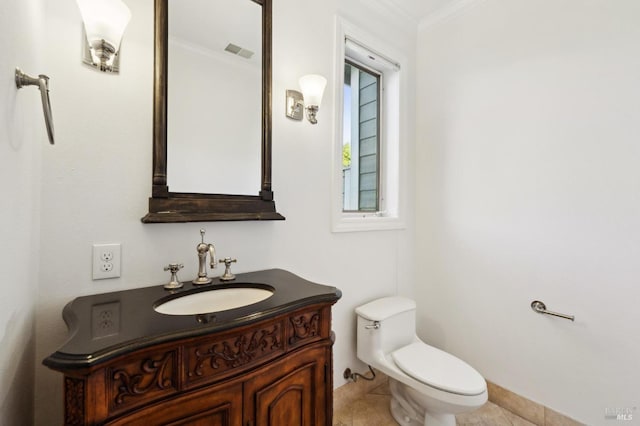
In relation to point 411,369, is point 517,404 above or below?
below

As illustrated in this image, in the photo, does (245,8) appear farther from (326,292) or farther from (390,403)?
(390,403)

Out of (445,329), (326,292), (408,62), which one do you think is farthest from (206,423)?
(408,62)

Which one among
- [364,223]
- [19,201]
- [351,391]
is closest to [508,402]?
[351,391]

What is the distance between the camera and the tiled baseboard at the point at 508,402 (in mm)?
1658

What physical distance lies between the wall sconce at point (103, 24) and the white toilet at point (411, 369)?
66.9 inches

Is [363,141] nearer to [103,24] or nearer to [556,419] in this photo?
[103,24]

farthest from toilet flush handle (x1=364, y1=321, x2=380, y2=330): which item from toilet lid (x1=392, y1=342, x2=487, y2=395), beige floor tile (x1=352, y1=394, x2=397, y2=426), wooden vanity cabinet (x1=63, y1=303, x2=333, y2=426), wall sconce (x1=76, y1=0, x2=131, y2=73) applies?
wall sconce (x1=76, y1=0, x2=131, y2=73)

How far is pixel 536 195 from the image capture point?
5.68ft

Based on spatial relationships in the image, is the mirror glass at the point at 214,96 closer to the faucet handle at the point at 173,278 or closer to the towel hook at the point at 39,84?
the faucet handle at the point at 173,278

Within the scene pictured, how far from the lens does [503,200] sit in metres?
1.88

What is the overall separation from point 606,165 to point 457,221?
0.83 meters

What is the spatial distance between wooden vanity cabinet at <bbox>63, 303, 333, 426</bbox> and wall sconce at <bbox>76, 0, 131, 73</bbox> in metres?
0.93

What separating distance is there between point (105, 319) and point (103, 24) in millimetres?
909

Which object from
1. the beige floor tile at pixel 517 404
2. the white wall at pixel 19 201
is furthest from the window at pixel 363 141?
the white wall at pixel 19 201
